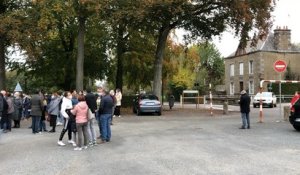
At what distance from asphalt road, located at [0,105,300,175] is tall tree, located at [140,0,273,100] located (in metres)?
14.3

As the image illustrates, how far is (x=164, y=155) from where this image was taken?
12.9 metres

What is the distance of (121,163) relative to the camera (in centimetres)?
1169

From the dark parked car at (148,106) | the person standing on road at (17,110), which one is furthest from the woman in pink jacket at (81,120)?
the dark parked car at (148,106)

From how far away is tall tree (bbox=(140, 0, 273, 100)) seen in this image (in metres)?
31.9

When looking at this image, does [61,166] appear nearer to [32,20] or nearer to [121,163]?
[121,163]

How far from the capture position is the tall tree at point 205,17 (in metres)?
31.9

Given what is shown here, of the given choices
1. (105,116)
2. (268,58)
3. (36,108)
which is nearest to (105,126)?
(105,116)

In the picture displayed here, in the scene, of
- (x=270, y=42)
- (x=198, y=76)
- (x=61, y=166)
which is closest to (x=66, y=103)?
(x=61, y=166)

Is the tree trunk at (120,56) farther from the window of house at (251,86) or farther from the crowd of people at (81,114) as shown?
the window of house at (251,86)

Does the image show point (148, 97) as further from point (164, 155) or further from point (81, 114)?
point (164, 155)

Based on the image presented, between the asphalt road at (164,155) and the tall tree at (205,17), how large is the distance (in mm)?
14309

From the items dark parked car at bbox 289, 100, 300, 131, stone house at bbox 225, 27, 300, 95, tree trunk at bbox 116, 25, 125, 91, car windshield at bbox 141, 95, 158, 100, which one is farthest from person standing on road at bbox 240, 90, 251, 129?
stone house at bbox 225, 27, 300, 95

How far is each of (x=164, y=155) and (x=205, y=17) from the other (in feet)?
86.6

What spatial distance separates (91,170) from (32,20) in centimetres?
2294
